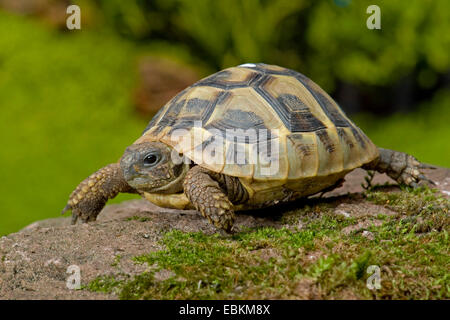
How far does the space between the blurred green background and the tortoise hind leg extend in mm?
3811

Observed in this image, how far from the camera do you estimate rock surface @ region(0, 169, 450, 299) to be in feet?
8.38

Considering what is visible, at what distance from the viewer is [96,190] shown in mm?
3719

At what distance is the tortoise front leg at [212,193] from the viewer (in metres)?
3.09

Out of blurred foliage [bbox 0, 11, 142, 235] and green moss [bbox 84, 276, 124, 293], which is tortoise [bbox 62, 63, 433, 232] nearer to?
green moss [bbox 84, 276, 124, 293]

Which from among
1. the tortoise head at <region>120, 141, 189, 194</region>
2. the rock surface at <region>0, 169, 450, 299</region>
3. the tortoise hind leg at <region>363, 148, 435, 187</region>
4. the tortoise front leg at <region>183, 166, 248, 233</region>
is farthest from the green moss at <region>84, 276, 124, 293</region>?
the tortoise hind leg at <region>363, 148, 435, 187</region>

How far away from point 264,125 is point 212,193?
2.08 feet

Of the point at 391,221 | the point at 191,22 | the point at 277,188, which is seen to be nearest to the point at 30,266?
the point at 277,188

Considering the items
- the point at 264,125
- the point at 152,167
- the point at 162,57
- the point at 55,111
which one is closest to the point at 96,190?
the point at 152,167

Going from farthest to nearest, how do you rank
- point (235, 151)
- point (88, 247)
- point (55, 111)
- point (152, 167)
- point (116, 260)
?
point (55, 111) < point (152, 167) < point (235, 151) < point (88, 247) < point (116, 260)

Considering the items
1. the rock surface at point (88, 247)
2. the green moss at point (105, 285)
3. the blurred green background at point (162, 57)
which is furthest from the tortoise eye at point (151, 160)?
the blurred green background at point (162, 57)

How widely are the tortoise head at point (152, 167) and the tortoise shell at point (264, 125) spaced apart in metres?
Answer: 0.10

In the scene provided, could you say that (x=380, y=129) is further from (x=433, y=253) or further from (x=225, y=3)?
(x=433, y=253)

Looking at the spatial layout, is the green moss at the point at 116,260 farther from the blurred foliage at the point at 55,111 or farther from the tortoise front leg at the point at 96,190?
the blurred foliage at the point at 55,111

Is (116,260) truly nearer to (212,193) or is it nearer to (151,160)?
(212,193)
